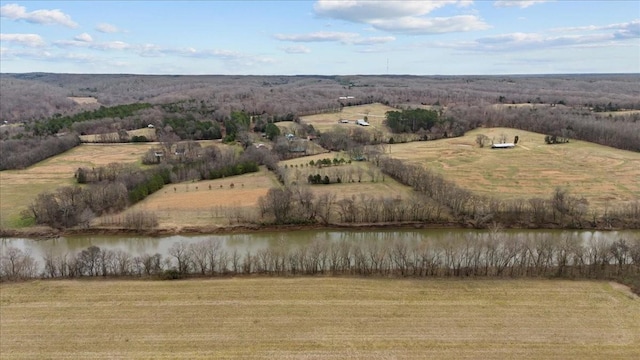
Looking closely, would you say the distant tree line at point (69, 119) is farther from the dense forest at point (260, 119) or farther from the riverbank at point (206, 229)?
the riverbank at point (206, 229)

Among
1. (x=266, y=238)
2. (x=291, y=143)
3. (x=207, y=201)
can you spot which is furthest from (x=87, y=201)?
(x=291, y=143)

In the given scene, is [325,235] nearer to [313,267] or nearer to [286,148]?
[313,267]

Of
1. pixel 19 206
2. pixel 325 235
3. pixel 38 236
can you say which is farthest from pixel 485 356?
pixel 19 206

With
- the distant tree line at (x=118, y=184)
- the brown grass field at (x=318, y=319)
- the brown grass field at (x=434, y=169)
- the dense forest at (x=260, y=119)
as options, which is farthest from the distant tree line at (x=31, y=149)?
the brown grass field at (x=318, y=319)

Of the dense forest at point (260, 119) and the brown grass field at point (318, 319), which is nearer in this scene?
the brown grass field at point (318, 319)

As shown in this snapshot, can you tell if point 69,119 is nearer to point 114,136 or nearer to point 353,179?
point 114,136

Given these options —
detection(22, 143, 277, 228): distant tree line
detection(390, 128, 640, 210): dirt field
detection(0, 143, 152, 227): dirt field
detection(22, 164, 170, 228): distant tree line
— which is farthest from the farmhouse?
detection(0, 143, 152, 227): dirt field
